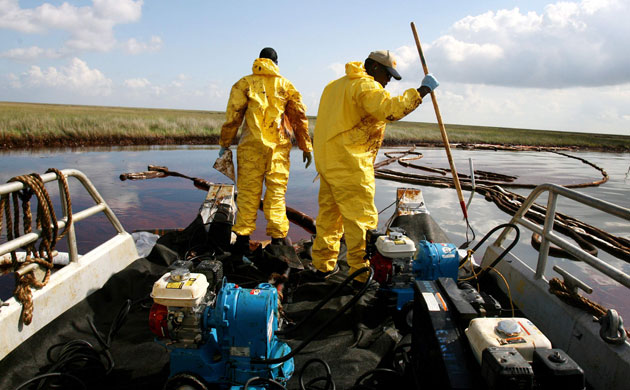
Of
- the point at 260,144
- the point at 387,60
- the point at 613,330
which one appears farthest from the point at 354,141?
the point at 613,330

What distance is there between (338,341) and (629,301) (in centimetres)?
305

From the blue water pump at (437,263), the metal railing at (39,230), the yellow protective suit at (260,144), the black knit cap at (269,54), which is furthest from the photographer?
the black knit cap at (269,54)

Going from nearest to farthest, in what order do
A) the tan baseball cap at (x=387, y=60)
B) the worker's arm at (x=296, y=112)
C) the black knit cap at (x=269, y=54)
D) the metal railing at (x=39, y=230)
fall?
the metal railing at (x=39, y=230)
the tan baseball cap at (x=387, y=60)
the black knit cap at (x=269, y=54)
the worker's arm at (x=296, y=112)

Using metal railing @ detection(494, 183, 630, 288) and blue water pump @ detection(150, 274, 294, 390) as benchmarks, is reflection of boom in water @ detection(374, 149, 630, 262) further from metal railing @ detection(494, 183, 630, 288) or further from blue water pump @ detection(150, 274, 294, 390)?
blue water pump @ detection(150, 274, 294, 390)

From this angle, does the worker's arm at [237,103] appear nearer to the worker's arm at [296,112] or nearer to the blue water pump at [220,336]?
the worker's arm at [296,112]

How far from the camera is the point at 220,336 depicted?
2008mm

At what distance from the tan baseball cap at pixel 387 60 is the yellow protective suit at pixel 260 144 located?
119 cm

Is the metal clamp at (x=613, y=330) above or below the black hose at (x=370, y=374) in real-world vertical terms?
above

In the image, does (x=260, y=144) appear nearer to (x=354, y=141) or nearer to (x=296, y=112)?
(x=296, y=112)

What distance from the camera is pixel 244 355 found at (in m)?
2.02

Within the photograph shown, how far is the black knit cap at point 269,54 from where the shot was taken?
420 cm

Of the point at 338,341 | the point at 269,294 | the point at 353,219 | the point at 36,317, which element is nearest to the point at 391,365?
the point at 338,341

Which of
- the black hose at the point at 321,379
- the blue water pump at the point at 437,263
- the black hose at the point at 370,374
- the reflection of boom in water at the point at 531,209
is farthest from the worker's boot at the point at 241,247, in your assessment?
the reflection of boom in water at the point at 531,209

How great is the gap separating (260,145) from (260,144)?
0.01 m
